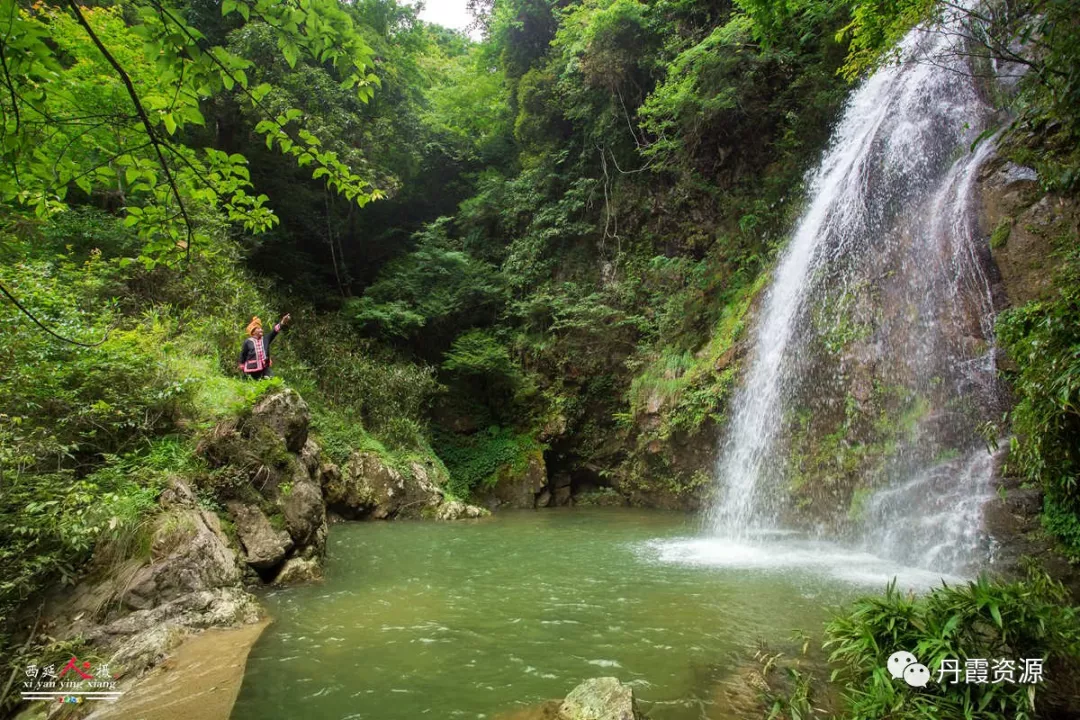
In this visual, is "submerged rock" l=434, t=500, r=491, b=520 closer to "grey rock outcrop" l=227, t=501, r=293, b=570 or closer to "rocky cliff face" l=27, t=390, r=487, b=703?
"rocky cliff face" l=27, t=390, r=487, b=703

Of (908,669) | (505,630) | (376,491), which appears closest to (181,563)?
(505,630)

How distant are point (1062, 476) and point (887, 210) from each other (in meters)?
6.84

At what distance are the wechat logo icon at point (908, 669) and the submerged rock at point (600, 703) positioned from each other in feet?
4.85

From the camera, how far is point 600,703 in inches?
115

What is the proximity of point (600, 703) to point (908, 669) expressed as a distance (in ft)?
5.79

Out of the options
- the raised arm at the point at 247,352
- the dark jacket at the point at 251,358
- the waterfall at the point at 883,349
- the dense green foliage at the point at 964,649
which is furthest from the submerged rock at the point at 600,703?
the raised arm at the point at 247,352

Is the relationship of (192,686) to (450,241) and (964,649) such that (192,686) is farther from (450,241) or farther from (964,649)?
(450,241)

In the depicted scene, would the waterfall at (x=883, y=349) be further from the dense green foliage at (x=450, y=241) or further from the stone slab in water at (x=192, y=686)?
the stone slab in water at (x=192, y=686)

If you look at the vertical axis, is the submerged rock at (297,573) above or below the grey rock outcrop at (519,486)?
above

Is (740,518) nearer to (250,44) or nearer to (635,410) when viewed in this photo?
(635,410)

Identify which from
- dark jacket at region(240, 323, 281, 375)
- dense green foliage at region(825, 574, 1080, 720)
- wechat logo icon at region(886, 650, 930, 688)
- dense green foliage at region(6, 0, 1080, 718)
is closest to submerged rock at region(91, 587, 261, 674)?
dense green foliage at region(6, 0, 1080, 718)

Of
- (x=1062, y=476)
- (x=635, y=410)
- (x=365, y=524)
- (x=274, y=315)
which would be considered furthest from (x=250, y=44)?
(x=1062, y=476)

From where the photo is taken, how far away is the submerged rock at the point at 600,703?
2.85 m

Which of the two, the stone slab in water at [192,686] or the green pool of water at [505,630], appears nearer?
the stone slab in water at [192,686]
